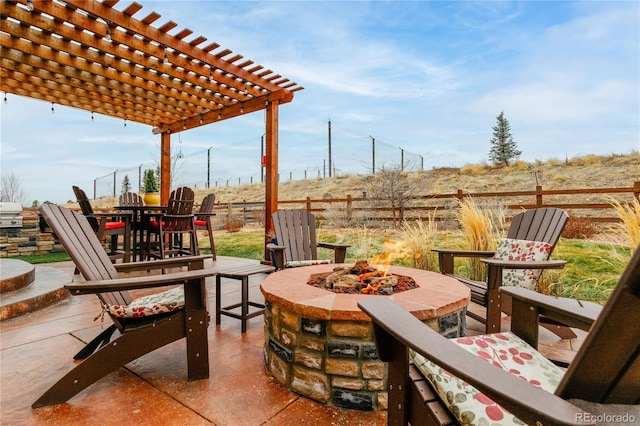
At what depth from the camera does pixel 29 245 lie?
5934 mm

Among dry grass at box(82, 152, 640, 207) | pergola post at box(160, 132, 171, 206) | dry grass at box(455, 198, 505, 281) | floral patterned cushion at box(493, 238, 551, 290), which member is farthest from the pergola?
dry grass at box(82, 152, 640, 207)

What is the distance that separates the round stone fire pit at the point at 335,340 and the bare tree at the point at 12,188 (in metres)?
16.4

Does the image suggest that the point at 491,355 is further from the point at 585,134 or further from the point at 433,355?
the point at 585,134

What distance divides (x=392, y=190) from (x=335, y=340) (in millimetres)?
7951

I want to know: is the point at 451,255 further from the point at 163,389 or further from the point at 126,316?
the point at 126,316

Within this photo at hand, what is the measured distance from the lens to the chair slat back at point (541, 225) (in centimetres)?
245

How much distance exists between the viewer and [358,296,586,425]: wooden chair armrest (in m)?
0.53

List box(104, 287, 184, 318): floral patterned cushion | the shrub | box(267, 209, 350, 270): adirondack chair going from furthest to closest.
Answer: the shrub, box(267, 209, 350, 270): adirondack chair, box(104, 287, 184, 318): floral patterned cushion

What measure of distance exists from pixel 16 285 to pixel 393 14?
6340 millimetres

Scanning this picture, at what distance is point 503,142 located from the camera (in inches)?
1001

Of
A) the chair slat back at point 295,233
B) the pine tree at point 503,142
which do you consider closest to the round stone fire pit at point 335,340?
the chair slat back at point 295,233

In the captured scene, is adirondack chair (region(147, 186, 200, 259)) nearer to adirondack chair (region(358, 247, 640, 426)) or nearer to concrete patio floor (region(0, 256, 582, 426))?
concrete patio floor (region(0, 256, 582, 426))

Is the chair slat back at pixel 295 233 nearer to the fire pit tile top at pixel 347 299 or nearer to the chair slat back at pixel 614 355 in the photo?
the fire pit tile top at pixel 347 299

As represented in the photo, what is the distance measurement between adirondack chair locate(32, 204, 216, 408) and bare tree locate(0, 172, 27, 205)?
50.6 feet
